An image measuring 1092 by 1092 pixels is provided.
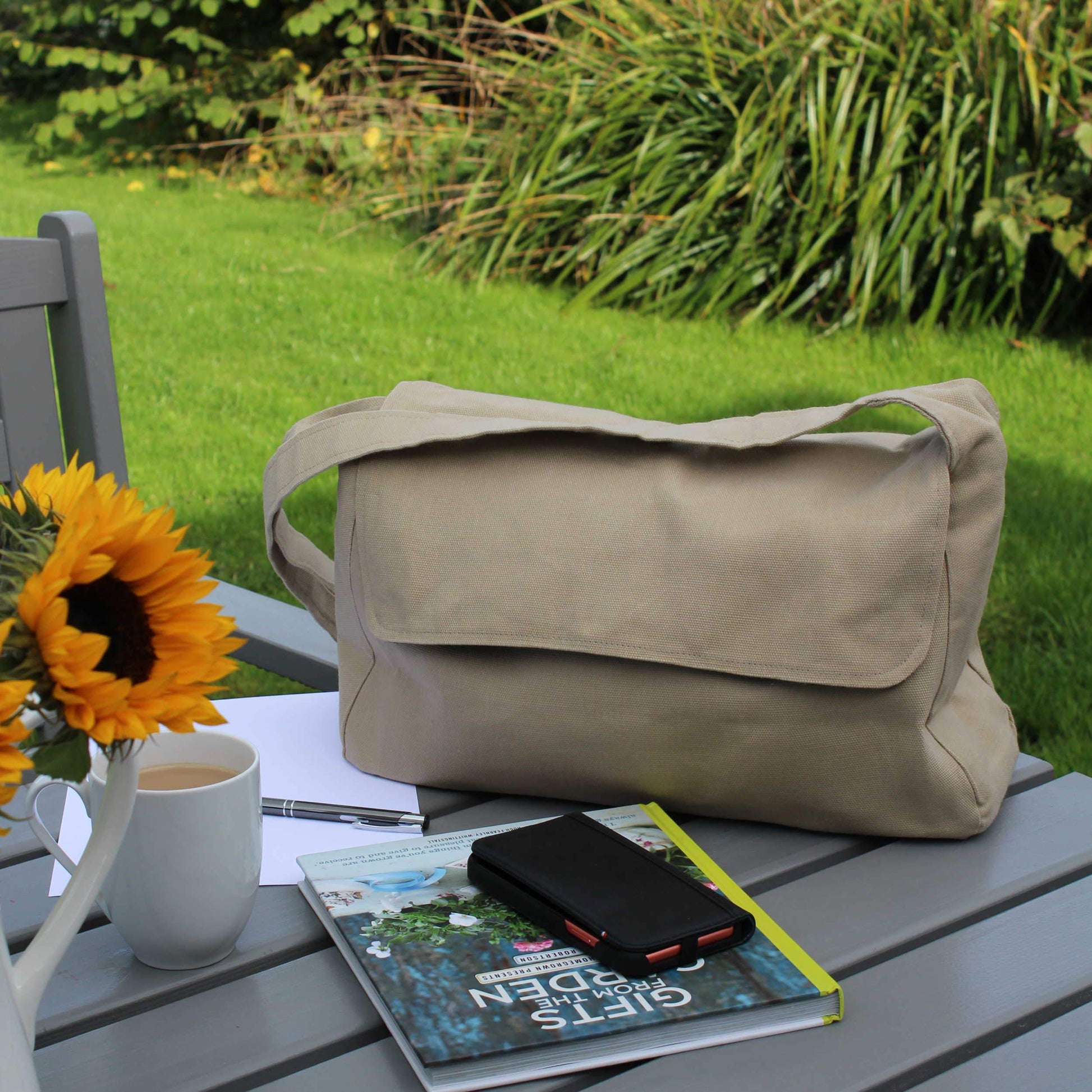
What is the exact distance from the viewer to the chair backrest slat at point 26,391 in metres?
1.45

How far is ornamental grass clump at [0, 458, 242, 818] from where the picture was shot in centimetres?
54

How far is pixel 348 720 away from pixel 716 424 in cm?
44

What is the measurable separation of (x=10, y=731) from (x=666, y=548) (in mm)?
615

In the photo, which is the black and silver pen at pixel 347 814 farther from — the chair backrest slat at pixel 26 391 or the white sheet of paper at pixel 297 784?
the chair backrest slat at pixel 26 391

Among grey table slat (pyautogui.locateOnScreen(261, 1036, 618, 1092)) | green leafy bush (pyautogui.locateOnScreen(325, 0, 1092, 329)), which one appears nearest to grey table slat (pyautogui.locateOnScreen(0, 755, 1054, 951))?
grey table slat (pyautogui.locateOnScreen(261, 1036, 618, 1092))

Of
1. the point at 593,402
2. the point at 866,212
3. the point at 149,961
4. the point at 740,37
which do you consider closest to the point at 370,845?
the point at 149,961

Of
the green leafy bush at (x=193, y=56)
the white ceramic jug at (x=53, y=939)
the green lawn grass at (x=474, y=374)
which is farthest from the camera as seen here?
the green leafy bush at (x=193, y=56)

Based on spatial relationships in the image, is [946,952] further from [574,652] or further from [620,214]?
[620,214]

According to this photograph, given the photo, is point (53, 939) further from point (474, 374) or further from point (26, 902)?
point (474, 374)

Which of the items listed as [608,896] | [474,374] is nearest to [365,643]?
[608,896]

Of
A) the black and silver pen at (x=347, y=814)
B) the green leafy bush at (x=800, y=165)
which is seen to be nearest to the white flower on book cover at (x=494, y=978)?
the black and silver pen at (x=347, y=814)

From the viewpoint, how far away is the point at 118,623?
1.90 ft

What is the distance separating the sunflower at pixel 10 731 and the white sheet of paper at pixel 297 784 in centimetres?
45

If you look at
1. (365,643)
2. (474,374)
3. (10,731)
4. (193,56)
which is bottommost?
(474,374)
